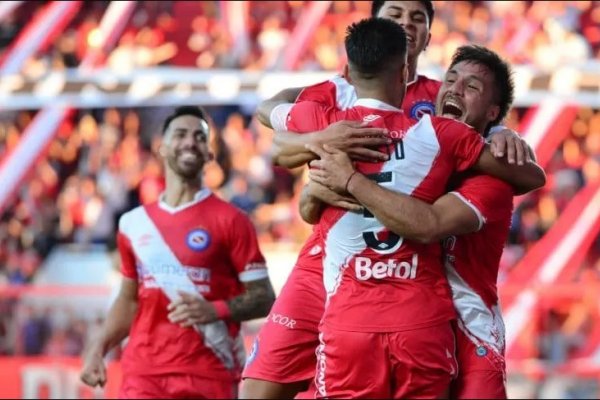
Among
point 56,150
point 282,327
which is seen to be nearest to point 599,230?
point 56,150

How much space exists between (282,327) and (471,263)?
754 millimetres

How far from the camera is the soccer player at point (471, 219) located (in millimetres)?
3455

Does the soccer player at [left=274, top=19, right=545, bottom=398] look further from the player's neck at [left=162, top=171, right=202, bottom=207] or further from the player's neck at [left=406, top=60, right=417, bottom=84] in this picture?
the player's neck at [left=162, top=171, right=202, bottom=207]

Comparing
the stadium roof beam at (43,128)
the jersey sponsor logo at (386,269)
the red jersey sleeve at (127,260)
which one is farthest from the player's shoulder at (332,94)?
the stadium roof beam at (43,128)

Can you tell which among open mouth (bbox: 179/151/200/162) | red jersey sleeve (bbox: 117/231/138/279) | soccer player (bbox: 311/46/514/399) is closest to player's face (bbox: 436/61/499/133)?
soccer player (bbox: 311/46/514/399)

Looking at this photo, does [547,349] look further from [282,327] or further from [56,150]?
[56,150]

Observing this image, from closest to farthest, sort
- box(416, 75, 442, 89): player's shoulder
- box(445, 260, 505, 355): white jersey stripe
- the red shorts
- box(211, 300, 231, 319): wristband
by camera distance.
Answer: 1. box(445, 260, 505, 355): white jersey stripe
2. the red shorts
3. box(416, 75, 442, 89): player's shoulder
4. box(211, 300, 231, 319): wristband

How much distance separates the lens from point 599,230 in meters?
11.5

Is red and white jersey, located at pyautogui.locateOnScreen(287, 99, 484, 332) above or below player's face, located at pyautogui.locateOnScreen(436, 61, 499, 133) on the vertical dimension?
below

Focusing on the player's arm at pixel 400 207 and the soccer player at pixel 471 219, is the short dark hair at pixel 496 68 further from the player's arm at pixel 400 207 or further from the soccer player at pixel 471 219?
the player's arm at pixel 400 207

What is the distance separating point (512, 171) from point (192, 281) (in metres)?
2.23

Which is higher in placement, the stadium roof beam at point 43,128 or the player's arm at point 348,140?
the stadium roof beam at point 43,128

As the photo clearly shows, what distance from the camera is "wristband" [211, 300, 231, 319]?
543 centimetres

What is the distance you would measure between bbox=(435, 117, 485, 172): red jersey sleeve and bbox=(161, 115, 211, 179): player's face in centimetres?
228
